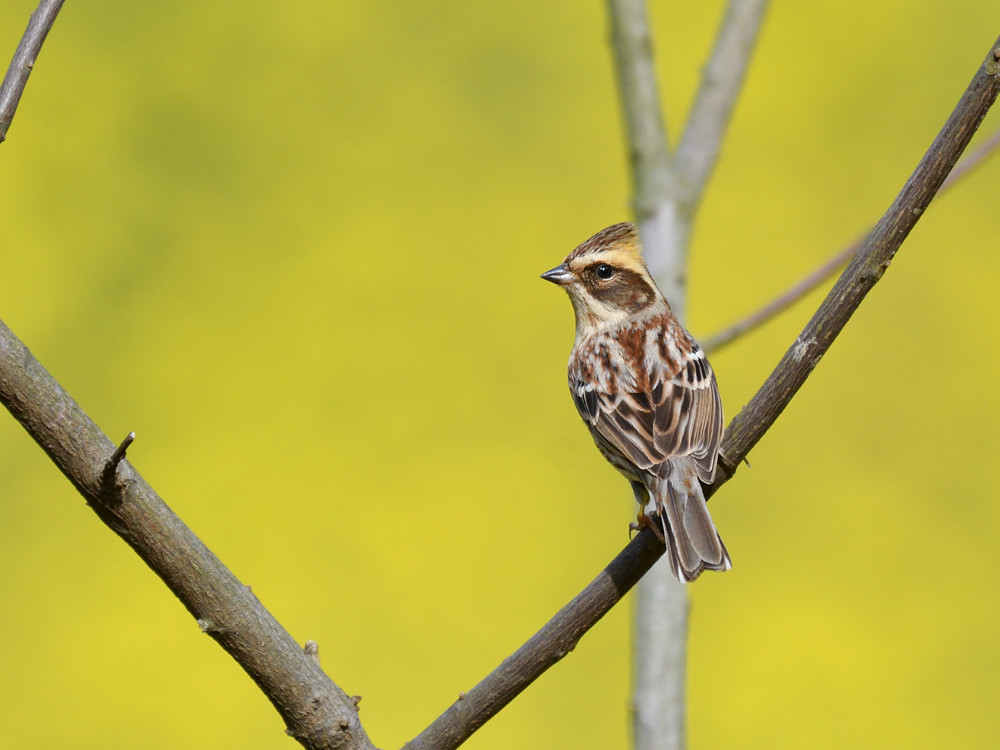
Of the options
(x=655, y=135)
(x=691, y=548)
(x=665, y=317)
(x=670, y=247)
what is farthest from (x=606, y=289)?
(x=691, y=548)

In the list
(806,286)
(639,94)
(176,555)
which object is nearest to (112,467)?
(176,555)

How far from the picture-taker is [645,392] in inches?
88.5

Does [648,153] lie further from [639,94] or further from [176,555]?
[176,555]

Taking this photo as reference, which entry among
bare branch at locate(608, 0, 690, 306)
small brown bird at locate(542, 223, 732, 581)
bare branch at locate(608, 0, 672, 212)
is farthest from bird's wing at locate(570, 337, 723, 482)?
bare branch at locate(608, 0, 672, 212)

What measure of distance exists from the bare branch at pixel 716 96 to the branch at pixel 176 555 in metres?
1.79

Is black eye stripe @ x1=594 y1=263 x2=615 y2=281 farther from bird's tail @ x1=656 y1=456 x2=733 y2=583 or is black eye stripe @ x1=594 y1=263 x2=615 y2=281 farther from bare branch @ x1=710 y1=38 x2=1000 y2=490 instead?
bare branch @ x1=710 y1=38 x2=1000 y2=490

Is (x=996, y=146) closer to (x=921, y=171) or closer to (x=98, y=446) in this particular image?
(x=921, y=171)

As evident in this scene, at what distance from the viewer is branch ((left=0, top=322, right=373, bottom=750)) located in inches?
52.7

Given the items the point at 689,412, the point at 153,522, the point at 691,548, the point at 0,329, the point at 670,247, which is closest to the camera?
the point at 0,329

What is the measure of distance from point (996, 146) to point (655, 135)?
2.82 ft

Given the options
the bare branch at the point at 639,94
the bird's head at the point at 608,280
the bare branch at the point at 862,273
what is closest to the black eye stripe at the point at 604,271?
the bird's head at the point at 608,280

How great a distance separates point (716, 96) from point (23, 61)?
2.05 meters

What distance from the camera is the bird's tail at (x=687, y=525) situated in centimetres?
176

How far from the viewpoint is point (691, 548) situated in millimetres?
1792
